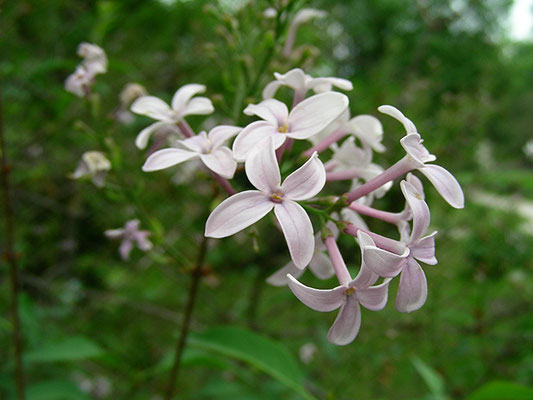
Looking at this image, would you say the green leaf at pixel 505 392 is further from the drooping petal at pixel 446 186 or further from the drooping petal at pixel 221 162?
the drooping petal at pixel 221 162

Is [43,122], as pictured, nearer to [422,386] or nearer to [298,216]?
[298,216]

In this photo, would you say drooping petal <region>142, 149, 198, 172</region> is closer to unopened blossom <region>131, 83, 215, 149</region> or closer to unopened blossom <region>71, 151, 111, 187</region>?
unopened blossom <region>131, 83, 215, 149</region>

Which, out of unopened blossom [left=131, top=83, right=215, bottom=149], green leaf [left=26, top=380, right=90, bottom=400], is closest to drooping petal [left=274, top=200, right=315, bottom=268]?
unopened blossom [left=131, top=83, right=215, bottom=149]

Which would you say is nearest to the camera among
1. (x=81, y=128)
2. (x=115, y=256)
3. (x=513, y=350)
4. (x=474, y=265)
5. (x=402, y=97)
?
(x=81, y=128)

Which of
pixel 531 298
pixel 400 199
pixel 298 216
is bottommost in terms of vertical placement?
pixel 531 298

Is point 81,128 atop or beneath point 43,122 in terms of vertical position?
atop

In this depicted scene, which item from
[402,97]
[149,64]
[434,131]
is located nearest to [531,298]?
[434,131]

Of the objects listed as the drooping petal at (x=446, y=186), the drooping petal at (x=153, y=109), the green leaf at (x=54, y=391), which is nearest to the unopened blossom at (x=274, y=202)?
the drooping petal at (x=446, y=186)
